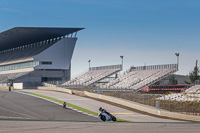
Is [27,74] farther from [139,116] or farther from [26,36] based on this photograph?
[139,116]

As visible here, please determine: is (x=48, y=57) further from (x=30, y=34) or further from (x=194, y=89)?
(x=194, y=89)

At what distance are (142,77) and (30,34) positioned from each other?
119 ft

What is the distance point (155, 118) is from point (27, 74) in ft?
170

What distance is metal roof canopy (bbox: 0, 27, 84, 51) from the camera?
256 feet

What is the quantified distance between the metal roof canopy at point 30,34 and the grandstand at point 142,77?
20.1 metres

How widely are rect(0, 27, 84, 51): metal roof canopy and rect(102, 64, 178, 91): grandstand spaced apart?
65.9ft

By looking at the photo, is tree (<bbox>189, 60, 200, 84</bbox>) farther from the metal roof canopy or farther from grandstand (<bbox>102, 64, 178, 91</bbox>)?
the metal roof canopy

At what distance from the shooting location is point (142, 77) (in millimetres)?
58906

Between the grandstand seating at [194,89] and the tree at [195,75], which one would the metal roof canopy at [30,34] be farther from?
the grandstand seating at [194,89]

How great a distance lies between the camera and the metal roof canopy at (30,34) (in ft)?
256

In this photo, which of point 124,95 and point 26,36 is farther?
point 26,36

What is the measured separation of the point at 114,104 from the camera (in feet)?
137

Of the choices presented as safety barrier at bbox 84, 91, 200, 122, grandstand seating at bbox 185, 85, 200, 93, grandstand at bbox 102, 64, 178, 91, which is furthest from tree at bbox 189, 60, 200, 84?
safety barrier at bbox 84, 91, 200, 122

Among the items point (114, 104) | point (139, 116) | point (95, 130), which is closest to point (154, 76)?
point (114, 104)
